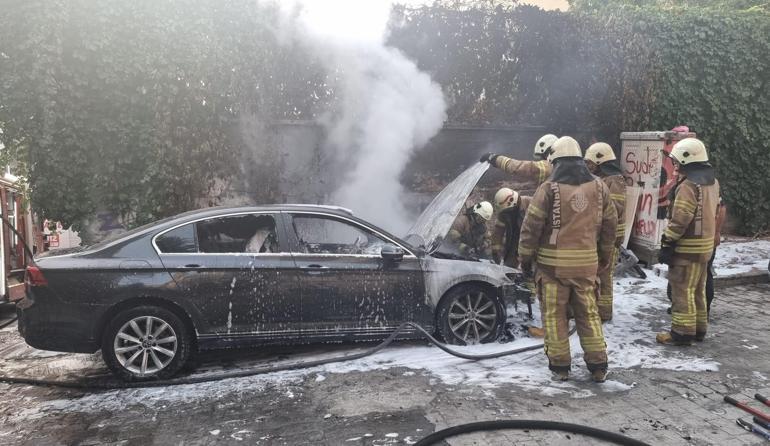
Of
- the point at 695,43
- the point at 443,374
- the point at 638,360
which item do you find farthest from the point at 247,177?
the point at 695,43

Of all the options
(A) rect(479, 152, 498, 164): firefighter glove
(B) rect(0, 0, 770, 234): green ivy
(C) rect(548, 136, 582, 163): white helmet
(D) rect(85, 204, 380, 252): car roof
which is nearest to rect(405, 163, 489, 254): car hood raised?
(A) rect(479, 152, 498, 164): firefighter glove

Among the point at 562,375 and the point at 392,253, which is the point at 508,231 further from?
the point at 562,375

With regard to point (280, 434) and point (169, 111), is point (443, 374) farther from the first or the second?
point (169, 111)

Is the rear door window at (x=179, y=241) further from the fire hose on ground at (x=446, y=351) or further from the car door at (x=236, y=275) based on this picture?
the fire hose on ground at (x=446, y=351)

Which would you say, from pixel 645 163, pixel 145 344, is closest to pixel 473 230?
pixel 645 163

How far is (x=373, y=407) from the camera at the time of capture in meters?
4.12

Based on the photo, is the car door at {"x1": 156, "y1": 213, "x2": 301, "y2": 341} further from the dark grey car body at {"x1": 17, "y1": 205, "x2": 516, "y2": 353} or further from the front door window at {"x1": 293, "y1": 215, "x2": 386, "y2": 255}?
the front door window at {"x1": 293, "y1": 215, "x2": 386, "y2": 255}

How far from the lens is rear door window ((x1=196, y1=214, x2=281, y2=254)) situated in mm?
4941

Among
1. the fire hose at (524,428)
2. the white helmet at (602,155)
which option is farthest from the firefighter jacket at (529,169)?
the fire hose at (524,428)

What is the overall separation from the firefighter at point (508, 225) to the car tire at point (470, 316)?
153cm

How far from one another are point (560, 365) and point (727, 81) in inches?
292

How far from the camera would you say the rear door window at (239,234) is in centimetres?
494

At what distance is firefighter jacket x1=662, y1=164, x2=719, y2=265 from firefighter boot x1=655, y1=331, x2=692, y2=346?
0.76 meters

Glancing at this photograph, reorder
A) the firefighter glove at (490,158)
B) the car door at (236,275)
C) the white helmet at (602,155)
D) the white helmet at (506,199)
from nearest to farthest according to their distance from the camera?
the car door at (236,275) < the white helmet at (602,155) < the firefighter glove at (490,158) < the white helmet at (506,199)
